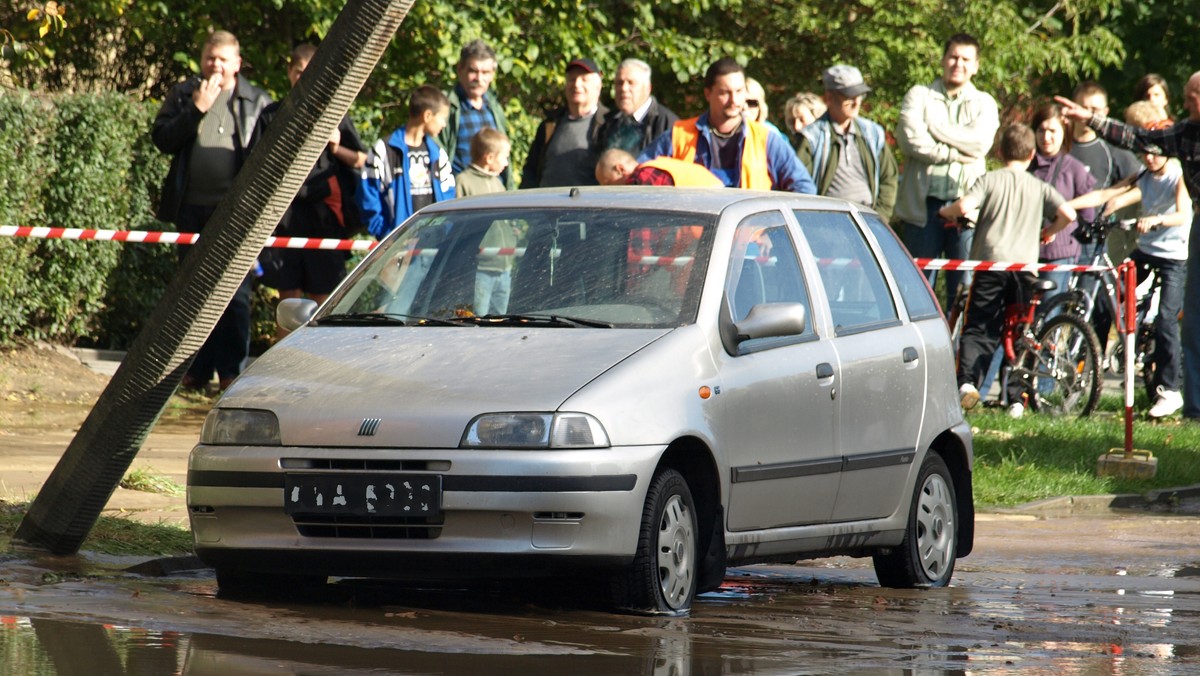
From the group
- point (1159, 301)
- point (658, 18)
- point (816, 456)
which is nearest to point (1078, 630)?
point (816, 456)

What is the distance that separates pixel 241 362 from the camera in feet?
49.9

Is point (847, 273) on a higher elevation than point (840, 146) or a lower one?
lower

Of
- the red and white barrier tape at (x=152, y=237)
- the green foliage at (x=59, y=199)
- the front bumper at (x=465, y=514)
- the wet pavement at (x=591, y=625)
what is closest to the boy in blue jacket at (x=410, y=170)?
the red and white barrier tape at (x=152, y=237)

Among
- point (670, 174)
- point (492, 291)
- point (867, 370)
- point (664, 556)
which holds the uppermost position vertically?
point (670, 174)

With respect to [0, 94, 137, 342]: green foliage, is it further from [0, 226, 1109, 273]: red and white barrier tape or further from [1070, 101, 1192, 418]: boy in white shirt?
[1070, 101, 1192, 418]: boy in white shirt

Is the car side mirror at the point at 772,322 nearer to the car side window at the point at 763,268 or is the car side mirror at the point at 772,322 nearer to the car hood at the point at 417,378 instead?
the car side window at the point at 763,268

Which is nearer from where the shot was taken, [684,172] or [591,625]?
[591,625]

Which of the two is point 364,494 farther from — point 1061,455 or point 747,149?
point 1061,455

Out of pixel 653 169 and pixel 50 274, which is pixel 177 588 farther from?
pixel 50 274

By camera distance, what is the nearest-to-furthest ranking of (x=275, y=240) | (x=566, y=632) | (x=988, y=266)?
(x=566, y=632) < (x=275, y=240) < (x=988, y=266)

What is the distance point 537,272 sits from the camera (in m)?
8.00

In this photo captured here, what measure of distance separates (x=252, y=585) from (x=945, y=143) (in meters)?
9.16

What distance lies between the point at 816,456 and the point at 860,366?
53 cm

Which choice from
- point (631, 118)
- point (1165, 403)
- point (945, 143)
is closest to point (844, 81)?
point (945, 143)
